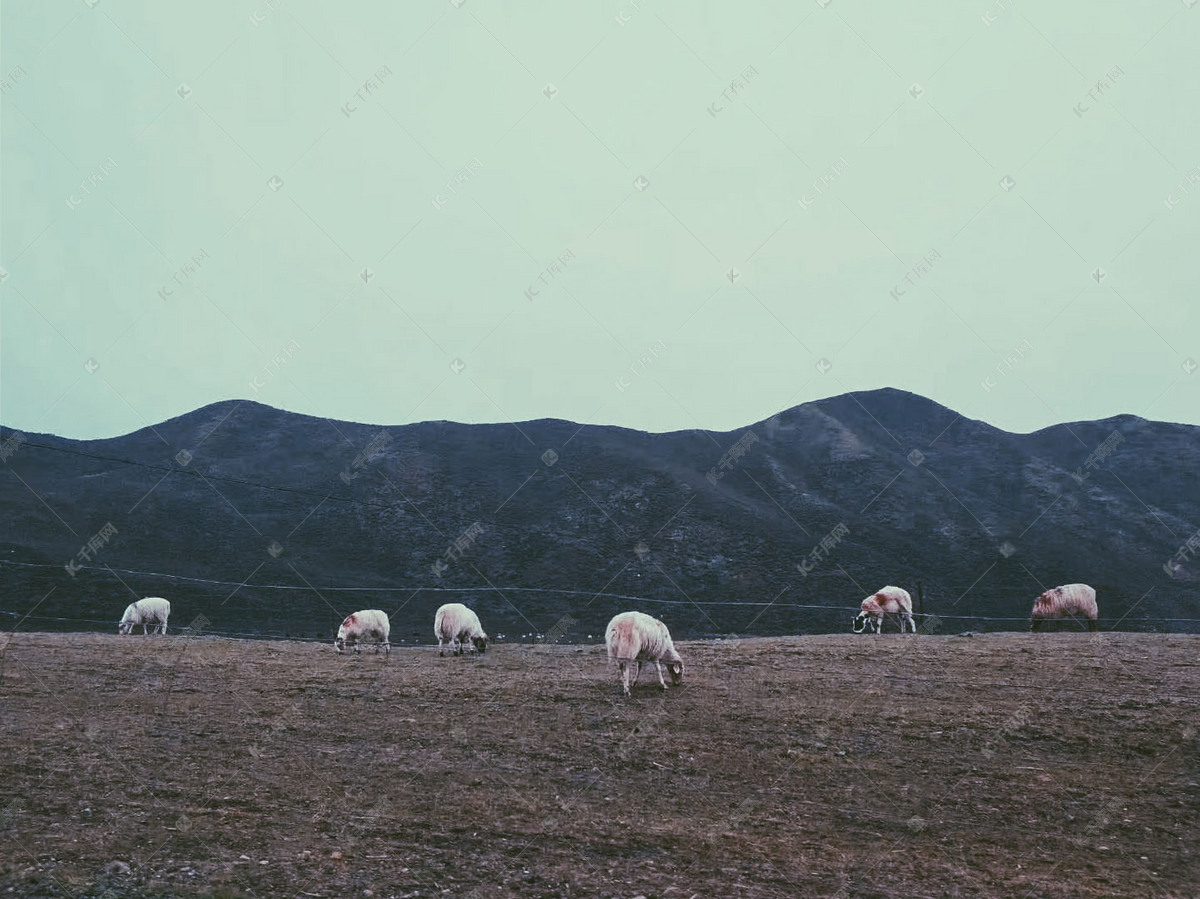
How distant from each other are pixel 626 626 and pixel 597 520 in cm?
5776

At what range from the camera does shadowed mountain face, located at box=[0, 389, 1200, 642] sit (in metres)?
55.1

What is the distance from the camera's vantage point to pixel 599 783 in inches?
440

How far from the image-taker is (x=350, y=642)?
85.1ft

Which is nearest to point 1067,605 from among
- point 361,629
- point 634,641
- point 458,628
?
point 458,628

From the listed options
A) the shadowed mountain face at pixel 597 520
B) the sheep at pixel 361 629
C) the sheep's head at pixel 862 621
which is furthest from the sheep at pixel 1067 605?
the sheep at pixel 361 629

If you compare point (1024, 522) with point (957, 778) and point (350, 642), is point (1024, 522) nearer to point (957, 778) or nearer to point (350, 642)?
point (350, 642)

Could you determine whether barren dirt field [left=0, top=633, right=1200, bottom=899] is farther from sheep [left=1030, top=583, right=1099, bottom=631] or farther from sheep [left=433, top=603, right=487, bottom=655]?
sheep [left=1030, top=583, right=1099, bottom=631]

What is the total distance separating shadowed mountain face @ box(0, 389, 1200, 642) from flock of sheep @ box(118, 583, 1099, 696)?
9255 millimetres

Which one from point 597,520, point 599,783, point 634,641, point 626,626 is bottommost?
point 599,783

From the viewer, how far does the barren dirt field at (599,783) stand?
8.31 m

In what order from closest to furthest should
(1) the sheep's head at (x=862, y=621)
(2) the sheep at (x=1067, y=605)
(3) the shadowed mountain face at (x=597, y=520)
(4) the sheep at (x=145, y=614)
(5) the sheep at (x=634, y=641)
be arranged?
(5) the sheep at (x=634, y=641)
(4) the sheep at (x=145, y=614)
(2) the sheep at (x=1067, y=605)
(1) the sheep's head at (x=862, y=621)
(3) the shadowed mountain face at (x=597, y=520)

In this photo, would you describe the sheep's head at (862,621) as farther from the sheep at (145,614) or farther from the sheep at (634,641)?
the sheep at (145,614)

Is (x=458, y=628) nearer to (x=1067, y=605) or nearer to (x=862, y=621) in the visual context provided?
(x=862, y=621)

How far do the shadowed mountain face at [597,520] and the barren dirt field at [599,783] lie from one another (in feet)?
92.9
